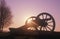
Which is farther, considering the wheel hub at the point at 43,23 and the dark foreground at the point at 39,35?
the wheel hub at the point at 43,23

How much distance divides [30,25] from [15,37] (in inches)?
151

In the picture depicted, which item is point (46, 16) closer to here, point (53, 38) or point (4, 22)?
point (53, 38)

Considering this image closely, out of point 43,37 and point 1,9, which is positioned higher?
point 1,9

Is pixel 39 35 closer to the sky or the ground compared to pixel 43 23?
closer to the ground

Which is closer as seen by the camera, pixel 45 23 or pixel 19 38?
pixel 19 38

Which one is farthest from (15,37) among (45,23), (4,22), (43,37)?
(4,22)

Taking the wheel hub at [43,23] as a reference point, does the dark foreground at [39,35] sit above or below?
below

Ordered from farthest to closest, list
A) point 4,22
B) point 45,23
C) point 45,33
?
point 4,22 → point 45,23 → point 45,33

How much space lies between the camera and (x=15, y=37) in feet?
25.0

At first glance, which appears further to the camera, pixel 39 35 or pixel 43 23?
pixel 43 23

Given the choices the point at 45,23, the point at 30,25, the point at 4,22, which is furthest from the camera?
the point at 4,22

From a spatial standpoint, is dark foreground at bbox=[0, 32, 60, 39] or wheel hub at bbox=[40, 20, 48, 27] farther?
wheel hub at bbox=[40, 20, 48, 27]

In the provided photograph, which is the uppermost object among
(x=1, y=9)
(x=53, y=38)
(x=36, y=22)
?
(x=1, y=9)

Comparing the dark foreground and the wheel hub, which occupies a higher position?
the wheel hub
